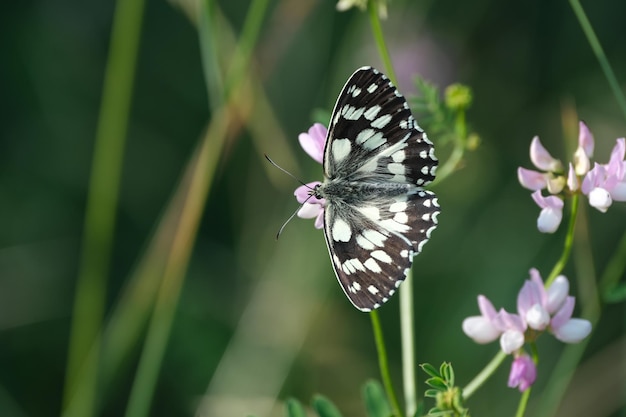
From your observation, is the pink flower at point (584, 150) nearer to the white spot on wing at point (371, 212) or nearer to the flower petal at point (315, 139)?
the white spot on wing at point (371, 212)

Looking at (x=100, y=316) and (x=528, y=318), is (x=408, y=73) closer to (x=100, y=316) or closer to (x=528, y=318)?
(x=100, y=316)

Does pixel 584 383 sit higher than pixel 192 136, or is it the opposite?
pixel 192 136

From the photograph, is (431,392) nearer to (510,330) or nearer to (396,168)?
(510,330)

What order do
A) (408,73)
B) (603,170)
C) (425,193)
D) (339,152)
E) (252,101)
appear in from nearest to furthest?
(603,170) → (425,193) → (339,152) → (252,101) → (408,73)

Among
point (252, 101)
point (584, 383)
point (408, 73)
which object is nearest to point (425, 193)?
point (252, 101)

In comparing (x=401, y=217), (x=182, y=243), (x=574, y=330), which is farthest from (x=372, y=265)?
(x=182, y=243)

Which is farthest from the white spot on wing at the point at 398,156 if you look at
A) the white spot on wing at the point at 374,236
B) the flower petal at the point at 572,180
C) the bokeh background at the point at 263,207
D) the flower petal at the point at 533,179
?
the bokeh background at the point at 263,207
